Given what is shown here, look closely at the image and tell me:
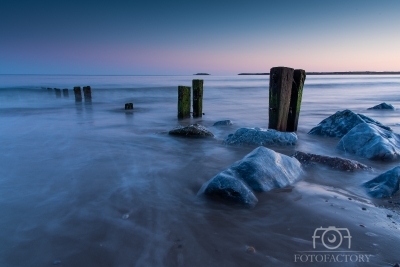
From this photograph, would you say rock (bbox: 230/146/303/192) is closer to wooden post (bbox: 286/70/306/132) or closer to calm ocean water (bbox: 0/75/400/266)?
calm ocean water (bbox: 0/75/400/266)

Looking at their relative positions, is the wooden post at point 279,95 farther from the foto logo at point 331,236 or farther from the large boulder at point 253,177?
the foto logo at point 331,236

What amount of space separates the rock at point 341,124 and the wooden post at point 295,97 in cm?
57

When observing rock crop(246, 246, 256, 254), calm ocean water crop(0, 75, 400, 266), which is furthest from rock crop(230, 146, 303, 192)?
rock crop(246, 246, 256, 254)

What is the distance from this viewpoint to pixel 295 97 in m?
6.57

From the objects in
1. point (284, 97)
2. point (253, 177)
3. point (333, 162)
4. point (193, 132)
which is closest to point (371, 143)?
point (333, 162)

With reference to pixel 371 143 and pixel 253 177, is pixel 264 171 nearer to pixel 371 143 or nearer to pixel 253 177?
pixel 253 177

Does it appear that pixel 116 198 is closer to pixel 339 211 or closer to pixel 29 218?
pixel 29 218

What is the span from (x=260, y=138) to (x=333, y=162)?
177 centimetres

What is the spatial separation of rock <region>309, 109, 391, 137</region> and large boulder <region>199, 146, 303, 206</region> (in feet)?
10.4

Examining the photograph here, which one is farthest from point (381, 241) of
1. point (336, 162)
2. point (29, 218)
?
point (29, 218)

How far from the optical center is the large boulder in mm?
2834

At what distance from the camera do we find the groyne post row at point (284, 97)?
19.8 ft

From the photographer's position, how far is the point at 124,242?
7.17 ft

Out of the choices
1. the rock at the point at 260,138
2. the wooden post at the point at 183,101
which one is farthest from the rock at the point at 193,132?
the wooden post at the point at 183,101
